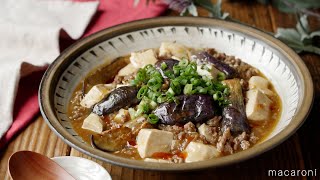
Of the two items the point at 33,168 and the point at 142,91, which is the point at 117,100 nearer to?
the point at 142,91

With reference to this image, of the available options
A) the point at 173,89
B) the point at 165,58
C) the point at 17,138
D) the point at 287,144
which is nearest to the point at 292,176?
the point at 287,144

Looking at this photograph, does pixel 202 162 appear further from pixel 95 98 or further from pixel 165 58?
pixel 165 58

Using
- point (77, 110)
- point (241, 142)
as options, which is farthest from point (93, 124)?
point (241, 142)

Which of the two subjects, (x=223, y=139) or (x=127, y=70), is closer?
(x=223, y=139)

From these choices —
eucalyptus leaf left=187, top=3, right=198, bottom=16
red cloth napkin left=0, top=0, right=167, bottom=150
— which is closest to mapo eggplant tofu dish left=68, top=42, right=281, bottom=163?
red cloth napkin left=0, top=0, right=167, bottom=150

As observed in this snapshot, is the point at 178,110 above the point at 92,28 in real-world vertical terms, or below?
above

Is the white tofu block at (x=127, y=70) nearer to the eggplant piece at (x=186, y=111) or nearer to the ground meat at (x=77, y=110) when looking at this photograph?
the ground meat at (x=77, y=110)
